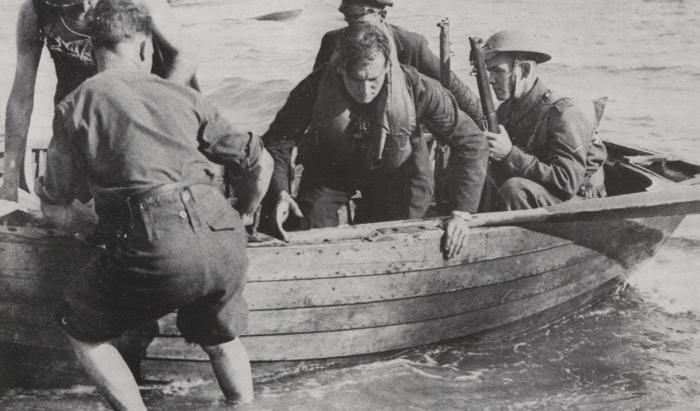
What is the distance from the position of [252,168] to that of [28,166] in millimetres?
3100

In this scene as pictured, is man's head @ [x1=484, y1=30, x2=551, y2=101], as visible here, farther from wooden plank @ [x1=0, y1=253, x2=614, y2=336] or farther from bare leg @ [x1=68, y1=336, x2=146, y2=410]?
bare leg @ [x1=68, y1=336, x2=146, y2=410]

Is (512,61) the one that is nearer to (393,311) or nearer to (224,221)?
(393,311)

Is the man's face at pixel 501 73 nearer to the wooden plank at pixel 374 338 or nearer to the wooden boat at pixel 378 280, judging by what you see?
the wooden boat at pixel 378 280

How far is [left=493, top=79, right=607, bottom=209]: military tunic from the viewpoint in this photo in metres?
4.75

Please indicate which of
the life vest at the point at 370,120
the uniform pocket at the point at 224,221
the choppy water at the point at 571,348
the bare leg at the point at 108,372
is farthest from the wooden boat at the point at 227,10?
the bare leg at the point at 108,372

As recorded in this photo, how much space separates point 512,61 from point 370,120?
1220 millimetres

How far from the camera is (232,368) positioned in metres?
3.27

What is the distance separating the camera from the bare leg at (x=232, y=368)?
3221mm

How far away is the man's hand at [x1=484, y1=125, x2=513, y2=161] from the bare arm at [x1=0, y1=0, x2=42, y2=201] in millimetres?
2585

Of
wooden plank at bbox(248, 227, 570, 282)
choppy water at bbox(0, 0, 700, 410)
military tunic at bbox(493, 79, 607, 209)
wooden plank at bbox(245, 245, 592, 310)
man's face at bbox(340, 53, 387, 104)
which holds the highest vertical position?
man's face at bbox(340, 53, 387, 104)

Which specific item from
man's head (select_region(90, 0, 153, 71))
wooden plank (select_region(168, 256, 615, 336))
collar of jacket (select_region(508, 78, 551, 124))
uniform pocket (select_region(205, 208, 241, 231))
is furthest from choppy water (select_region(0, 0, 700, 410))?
man's head (select_region(90, 0, 153, 71))

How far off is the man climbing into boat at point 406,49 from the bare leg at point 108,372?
3.00 metres

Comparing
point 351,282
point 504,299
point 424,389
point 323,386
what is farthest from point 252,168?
point 504,299

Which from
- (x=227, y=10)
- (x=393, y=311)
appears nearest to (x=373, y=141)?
(x=393, y=311)
